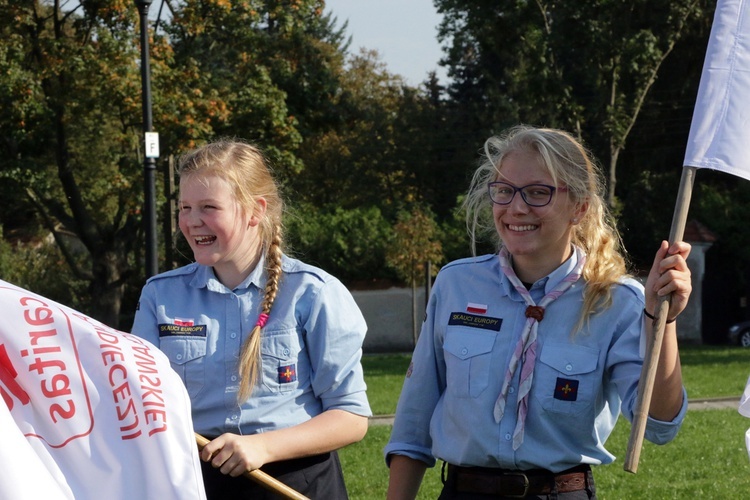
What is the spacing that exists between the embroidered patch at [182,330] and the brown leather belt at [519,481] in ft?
3.13

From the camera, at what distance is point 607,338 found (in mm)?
3031

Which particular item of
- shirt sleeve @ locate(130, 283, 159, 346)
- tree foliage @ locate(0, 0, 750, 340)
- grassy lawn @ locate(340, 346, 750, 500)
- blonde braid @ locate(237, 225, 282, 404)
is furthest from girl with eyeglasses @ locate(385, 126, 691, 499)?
tree foliage @ locate(0, 0, 750, 340)

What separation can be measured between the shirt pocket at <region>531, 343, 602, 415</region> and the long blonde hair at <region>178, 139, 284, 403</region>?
885mm

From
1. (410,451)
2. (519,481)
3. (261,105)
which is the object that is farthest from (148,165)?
(519,481)

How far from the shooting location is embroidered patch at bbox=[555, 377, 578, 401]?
9.80ft

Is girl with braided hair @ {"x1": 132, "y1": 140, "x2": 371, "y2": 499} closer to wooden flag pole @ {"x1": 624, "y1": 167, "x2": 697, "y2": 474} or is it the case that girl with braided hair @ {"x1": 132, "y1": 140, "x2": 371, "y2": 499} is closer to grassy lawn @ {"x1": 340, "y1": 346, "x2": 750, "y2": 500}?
wooden flag pole @ {"x1": 624, "y1": 167, "x2": 697, "y2": 474}

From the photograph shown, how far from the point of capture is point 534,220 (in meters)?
3.08

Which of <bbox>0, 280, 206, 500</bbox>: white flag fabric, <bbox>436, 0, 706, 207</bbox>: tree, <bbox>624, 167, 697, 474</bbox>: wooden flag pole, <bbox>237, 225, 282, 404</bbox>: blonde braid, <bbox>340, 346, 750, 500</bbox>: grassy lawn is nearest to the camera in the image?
<bbox>0, 280, 206, 500</bbox>: white flag fabric

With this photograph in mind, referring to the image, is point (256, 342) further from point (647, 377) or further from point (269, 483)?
point (647, 377)

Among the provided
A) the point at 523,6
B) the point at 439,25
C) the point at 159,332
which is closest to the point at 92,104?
the point at 523,6

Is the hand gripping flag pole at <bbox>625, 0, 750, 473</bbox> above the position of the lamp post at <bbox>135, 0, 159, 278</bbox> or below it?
above

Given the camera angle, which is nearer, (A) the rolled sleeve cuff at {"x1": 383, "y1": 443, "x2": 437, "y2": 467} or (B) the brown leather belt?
(B) the brown leather belt

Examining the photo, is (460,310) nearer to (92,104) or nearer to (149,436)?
(149,436)

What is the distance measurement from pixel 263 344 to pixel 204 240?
0.37 meters
